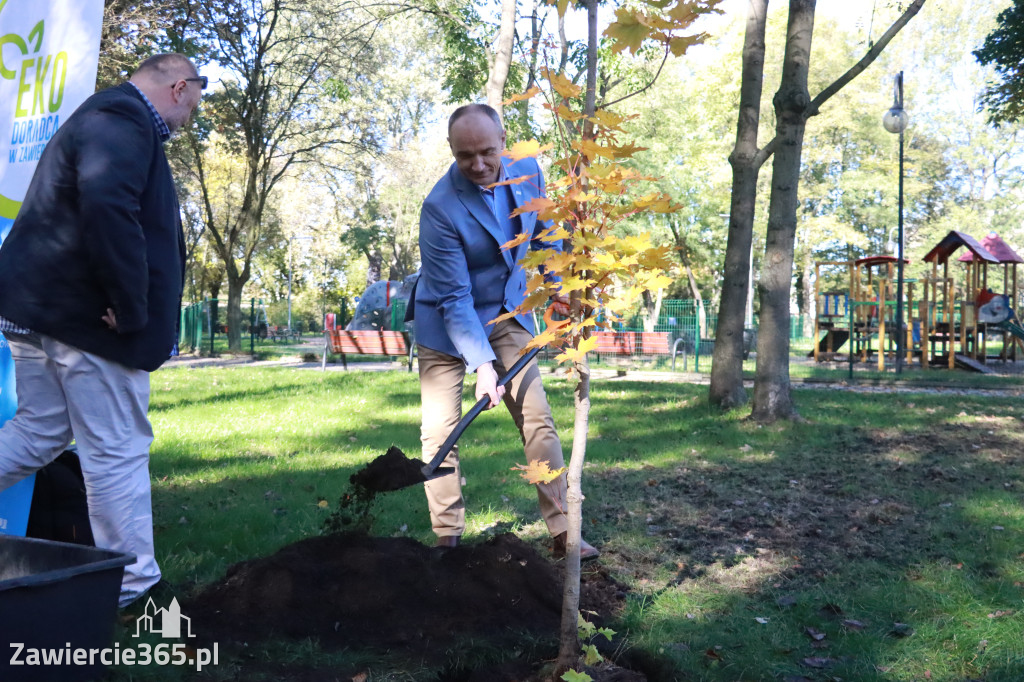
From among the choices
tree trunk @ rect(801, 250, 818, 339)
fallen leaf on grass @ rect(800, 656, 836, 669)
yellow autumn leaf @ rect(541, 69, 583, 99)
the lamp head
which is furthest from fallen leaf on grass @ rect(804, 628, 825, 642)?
tree trunk @ rect(801, 250, 818, 339)

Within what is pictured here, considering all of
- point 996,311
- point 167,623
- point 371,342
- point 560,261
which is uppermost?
point 996,311

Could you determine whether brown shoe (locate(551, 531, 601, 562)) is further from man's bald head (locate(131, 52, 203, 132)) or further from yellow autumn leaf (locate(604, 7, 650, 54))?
man's bald head (locate(131, 52, 203, 132))

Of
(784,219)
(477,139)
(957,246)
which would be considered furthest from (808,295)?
(477,139)

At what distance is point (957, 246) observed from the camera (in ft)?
65.6

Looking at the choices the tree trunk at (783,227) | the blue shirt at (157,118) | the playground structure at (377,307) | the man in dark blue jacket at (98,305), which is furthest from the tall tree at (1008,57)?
the playground structure at (377,307)

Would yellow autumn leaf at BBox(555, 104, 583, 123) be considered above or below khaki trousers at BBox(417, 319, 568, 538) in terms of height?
above

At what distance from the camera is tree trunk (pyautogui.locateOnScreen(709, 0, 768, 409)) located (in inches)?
342

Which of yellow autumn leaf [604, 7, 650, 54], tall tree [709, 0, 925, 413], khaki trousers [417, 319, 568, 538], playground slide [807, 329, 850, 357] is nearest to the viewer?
yellow autumn leaf [604, 7, 650, 54]

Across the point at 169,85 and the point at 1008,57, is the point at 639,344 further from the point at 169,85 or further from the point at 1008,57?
the point at 169,85

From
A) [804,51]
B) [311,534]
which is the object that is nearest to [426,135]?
[804,51]

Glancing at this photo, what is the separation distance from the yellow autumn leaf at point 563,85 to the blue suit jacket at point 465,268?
985 mm

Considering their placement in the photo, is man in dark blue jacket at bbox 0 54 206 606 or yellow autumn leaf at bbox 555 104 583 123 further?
man in dark blue jacket at bbox 0 54 206 606

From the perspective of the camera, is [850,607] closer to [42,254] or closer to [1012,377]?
[42,254]

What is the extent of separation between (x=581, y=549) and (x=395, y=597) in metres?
0.93
